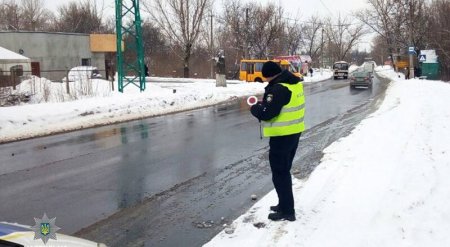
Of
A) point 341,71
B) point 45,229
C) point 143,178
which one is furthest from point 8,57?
point 341,71

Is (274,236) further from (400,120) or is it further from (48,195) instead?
(400,120)

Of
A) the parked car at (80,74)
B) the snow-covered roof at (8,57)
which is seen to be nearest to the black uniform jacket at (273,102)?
the parked car at (80,74)

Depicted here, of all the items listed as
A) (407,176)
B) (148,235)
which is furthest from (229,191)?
(407,176)

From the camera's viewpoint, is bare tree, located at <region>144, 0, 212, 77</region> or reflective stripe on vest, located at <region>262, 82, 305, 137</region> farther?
bare tree, located at <region>144, 0, 212, 77</region>

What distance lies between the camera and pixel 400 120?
13.4m

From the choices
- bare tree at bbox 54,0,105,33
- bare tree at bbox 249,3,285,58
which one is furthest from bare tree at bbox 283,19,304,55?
bare tree at bbox 54,0,105,33

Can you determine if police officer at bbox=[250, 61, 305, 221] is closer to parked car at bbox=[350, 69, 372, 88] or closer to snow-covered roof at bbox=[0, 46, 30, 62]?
snow-covered roof at bbox=[0, 46, 30, 62]

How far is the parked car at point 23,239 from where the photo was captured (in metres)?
2.69

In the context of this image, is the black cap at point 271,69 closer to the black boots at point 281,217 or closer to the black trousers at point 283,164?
the black trousers at point 283,164

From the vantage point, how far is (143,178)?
25.5 feet

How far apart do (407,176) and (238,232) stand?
311 cm

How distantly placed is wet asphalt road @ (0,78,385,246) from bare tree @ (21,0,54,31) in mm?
67674

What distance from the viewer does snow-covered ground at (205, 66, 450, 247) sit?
188 inches

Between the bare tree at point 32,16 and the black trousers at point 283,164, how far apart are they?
2958 inches
